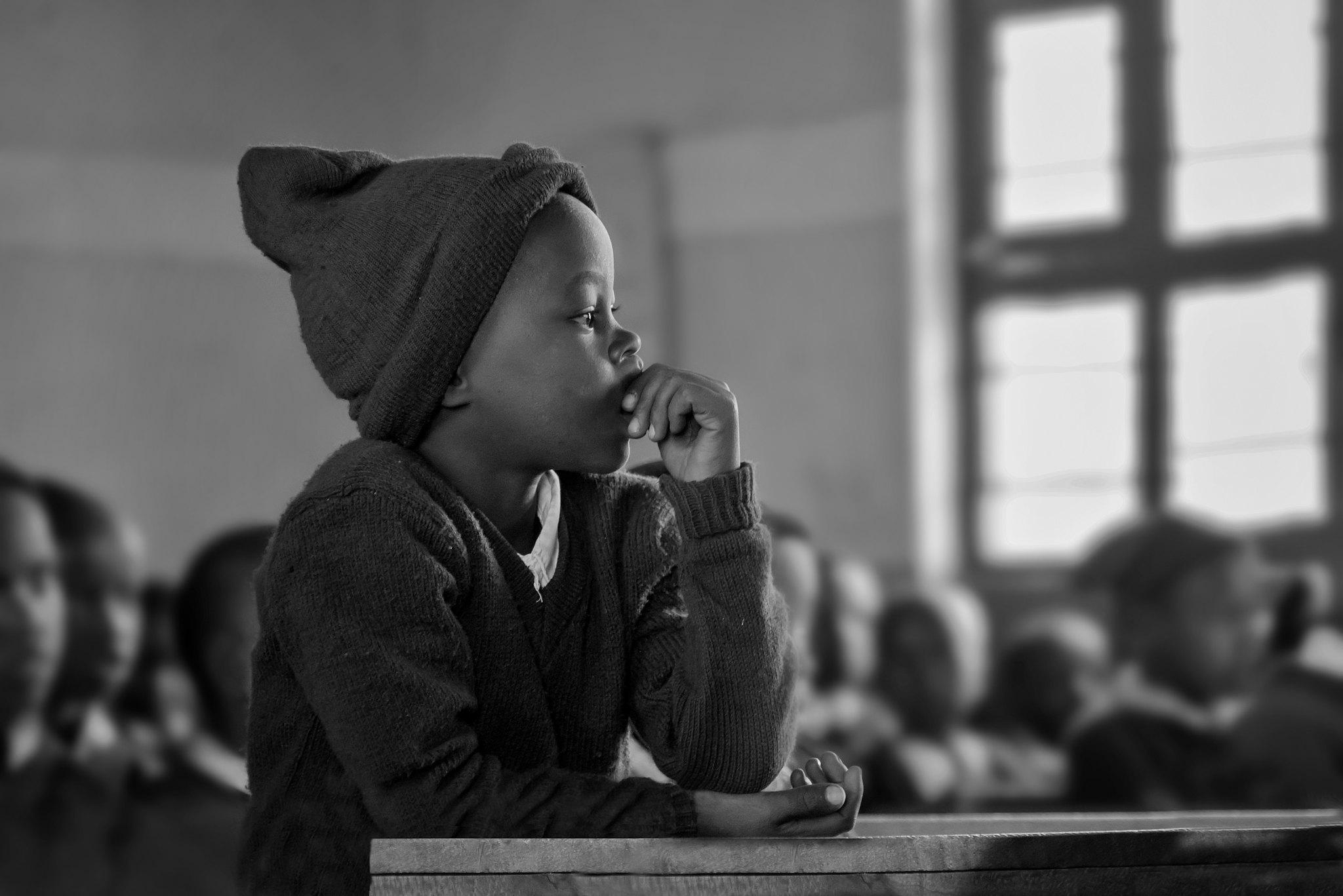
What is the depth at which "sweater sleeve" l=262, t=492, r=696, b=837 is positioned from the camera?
2.90 ft

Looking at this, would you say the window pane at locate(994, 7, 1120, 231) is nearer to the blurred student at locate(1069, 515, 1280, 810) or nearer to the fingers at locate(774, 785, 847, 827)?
the blurred student at locate(1069, 515, 1280, 810)

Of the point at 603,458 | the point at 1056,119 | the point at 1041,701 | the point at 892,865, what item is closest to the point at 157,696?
the point at 1041,701

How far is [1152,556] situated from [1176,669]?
266 mm

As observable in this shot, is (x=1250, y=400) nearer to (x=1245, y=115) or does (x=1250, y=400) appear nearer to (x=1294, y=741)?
(x=1245, y=115)

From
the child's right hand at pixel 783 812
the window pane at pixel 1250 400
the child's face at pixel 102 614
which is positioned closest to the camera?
the child's right hand at pixel 783 812

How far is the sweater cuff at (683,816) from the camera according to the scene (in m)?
0.88

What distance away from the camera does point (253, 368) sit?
11.7 ft

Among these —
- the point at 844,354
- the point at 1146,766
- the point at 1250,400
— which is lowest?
the point at 1146,766

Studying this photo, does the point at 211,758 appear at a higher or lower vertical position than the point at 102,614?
lower

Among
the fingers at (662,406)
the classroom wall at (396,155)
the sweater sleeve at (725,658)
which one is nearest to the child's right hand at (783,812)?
the sweater sleeve at (725,658)

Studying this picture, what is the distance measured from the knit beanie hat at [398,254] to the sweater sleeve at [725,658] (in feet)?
0.55

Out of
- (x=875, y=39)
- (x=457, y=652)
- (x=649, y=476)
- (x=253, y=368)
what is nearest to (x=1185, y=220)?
(x=875, y=39)

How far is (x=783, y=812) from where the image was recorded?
870 millimetres

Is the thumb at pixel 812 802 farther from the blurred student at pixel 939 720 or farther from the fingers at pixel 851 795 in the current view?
the blurred student at pixel 939 720
